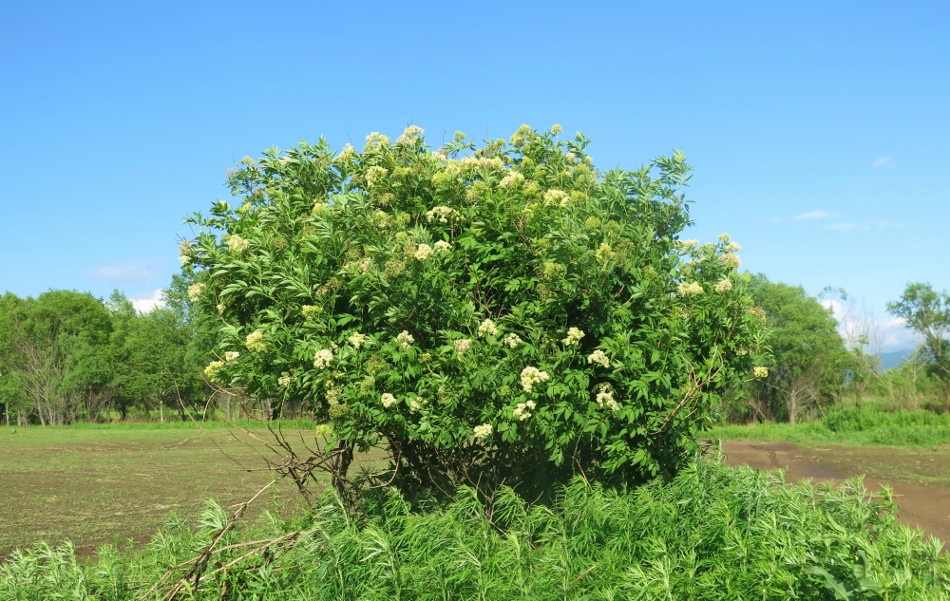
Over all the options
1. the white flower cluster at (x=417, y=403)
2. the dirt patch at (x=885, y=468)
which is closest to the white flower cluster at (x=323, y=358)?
the white flower cluster at (x=417, y=403)

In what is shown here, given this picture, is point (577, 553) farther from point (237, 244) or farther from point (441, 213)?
point (237, 244)

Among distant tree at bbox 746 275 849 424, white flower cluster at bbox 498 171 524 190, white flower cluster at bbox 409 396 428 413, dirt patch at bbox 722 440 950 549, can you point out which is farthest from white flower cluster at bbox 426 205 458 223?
distant tree at bbox 746 275 849 424

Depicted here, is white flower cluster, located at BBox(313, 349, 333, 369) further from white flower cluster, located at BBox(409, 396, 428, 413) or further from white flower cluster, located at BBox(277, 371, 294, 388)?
white flower cluster, located at BBox(409, 396, 428, 413)

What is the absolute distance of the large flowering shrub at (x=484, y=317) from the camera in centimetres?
659

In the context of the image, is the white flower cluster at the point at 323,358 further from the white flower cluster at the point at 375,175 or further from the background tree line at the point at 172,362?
the background tree line at the point at 172,362

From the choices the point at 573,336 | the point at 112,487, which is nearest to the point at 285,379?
the point at 573,336

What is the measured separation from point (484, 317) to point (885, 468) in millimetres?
21941

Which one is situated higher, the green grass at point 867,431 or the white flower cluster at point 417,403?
the white flower cluster at point 417,403

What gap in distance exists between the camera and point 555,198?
7.30m

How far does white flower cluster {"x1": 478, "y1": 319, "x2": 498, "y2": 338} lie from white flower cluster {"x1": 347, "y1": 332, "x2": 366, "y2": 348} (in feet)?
3.42

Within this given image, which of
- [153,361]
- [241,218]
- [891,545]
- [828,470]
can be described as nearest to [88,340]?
[153,361]

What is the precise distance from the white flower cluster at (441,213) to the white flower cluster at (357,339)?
4.61ft

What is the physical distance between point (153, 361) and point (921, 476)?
60976 millimetres

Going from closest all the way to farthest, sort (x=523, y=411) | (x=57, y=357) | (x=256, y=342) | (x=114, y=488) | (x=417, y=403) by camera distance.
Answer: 1. (x=523, y=411)
2. (x=417, y=403)
3. (x=256, y=342)
4. (x=114, y=488)
5. (x=57, y=357)
